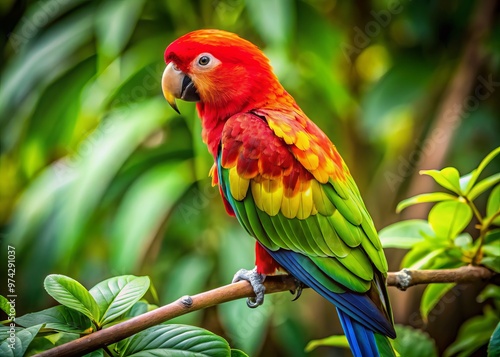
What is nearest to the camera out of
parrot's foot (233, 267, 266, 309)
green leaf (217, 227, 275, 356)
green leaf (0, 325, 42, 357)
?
green leaf (0, 325, 42, 357)

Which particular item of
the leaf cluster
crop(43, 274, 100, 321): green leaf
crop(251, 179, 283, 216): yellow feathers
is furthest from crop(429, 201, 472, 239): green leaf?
crop(43, 274, 100, 321): green leaf

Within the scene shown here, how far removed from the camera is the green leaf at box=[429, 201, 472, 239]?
0.88 metres

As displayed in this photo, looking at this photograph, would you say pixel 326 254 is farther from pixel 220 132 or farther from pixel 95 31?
pixel 95 31

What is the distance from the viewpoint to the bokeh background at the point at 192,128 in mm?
1798

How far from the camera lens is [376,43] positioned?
6.93ft

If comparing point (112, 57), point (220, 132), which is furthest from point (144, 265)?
point (220, 132)

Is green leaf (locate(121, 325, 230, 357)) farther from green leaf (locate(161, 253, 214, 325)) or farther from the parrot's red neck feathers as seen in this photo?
green leaf (locate(161, 253, 214, 325))

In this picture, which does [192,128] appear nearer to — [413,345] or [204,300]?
[413,345]

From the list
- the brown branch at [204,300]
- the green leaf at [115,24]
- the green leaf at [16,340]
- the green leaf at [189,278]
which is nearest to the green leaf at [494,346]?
the brown branch at [204,300]

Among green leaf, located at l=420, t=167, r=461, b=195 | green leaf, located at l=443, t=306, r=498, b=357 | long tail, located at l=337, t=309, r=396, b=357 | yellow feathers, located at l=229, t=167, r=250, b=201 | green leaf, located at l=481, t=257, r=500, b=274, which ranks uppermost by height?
yellow feathers, located at l=229, t=167, r=250, b=201

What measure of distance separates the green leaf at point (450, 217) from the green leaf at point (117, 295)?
1.49 ft

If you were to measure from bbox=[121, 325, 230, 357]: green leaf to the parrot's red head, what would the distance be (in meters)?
0.42

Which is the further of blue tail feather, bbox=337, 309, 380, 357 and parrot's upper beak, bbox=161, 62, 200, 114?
parrot's upper beak, bbox=161, 62, 200, 114

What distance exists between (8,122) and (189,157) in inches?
27.3
